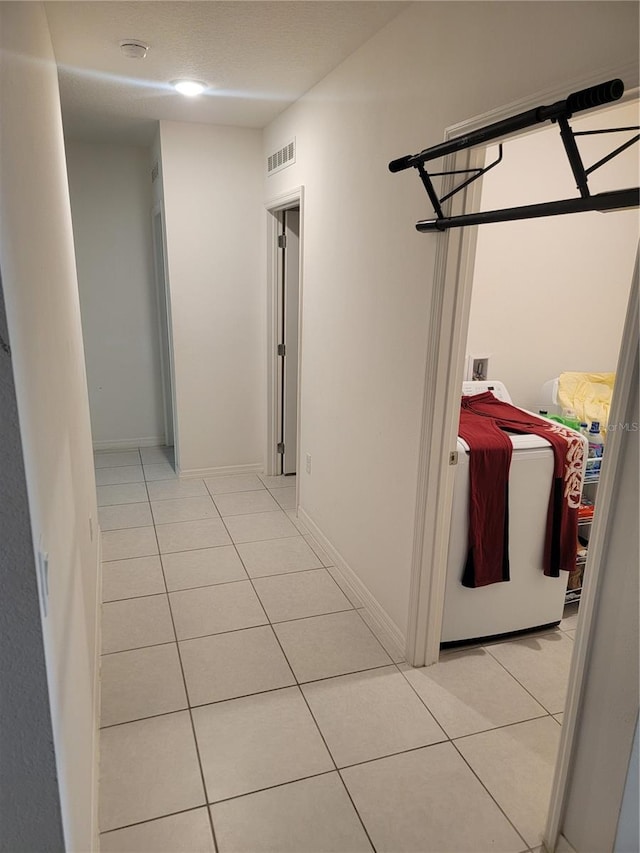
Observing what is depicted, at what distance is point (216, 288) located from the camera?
4316 mm

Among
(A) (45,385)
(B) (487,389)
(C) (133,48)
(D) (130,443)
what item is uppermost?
(C) (133,48)

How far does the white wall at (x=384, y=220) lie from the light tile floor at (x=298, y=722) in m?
0.35

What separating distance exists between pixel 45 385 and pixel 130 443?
404 cm

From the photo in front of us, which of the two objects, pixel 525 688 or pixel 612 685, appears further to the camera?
pixel 525 688

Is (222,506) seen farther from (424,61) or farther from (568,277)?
(424,61)

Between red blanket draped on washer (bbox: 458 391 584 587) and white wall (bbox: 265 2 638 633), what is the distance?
266 millimetres

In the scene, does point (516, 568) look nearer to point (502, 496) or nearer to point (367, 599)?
point (502, 496)

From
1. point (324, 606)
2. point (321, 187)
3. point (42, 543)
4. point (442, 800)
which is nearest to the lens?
point (42, 543)

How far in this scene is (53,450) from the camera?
1.44 meters

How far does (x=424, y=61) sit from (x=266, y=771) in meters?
2.58

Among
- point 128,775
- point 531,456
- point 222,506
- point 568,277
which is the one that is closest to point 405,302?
point 531,456

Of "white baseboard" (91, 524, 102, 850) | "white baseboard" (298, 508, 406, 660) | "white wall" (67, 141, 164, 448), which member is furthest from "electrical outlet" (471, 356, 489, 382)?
"white wall" (67, 141, 164, 448)

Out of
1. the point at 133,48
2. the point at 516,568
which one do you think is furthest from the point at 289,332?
the point at 516,568

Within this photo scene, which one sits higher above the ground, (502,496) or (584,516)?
(502,496)
